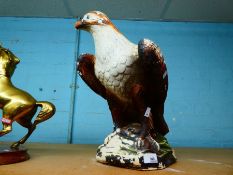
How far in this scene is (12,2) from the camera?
1.44 m

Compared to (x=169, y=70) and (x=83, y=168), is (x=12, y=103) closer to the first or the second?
(x=83, y=168)

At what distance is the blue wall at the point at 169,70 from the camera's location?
1.41 meters

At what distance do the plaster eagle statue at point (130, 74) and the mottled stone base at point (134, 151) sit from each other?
0.09ft

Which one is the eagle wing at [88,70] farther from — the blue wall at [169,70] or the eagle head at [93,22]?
the blue wall at [169,70]

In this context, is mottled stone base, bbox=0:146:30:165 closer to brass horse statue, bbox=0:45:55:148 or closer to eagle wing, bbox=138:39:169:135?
brass horse statue, bbox=0:45:55:148

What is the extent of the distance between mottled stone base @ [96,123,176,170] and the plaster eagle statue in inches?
1.1

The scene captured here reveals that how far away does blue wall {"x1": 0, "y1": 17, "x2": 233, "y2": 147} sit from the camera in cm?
141

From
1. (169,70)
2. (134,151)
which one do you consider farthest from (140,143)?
(169,70)

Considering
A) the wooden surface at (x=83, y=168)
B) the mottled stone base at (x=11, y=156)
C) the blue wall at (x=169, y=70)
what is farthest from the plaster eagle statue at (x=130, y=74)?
the blue wall at (x=169, y=70)

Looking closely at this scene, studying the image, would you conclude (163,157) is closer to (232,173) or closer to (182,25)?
(232,173)

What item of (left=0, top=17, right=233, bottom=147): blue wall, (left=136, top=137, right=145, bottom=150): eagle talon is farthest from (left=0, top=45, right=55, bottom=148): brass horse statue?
(left=0, top=17, right=233, bottom=147): blue wall

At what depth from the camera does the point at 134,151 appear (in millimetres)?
696

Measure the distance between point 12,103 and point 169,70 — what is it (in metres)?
0.97

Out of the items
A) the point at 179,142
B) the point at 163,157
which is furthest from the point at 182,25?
the point at 163,157
